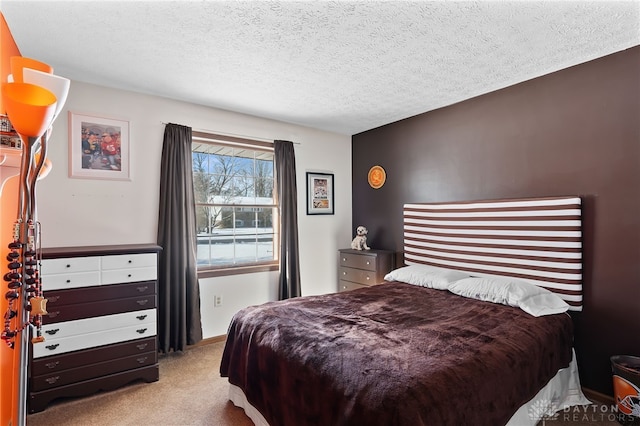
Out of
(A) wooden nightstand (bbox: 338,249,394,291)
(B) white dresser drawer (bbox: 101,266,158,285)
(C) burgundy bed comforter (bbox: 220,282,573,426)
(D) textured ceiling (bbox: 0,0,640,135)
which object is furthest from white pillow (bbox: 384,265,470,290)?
(B) white dresser drawer (bbox: 101,266,158,285)

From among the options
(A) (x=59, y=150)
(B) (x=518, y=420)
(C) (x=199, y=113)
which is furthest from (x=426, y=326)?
(A) (x=59, y=150)

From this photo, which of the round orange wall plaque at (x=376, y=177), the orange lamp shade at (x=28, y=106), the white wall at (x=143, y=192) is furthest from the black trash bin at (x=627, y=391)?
A: the orange lamp shade at (x=28, y=106)

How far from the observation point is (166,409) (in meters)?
2.30

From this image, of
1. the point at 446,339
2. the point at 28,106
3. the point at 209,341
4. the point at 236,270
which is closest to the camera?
the point at 28,106

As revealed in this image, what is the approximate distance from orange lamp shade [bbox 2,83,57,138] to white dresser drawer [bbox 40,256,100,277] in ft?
5.30

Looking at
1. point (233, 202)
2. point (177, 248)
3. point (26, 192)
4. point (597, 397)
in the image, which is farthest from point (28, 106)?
point (597, 397)

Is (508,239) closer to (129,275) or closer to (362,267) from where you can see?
(362,267)

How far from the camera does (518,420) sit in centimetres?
181

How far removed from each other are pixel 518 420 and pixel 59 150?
3.87 meters

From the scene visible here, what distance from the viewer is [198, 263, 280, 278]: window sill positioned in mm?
3512

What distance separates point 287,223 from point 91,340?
2.18m

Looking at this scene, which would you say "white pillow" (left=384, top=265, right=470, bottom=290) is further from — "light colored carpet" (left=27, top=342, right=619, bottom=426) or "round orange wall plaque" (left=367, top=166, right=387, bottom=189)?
"round orange wall plaque" (left=367, top=166, right=387, bottom=189)

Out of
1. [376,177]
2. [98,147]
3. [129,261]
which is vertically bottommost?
[129,261]

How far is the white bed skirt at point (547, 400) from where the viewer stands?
1903 millimetres
